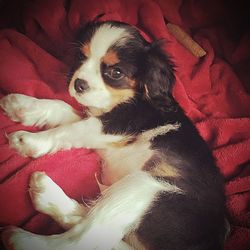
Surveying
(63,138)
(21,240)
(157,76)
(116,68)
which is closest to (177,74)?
(157,76)

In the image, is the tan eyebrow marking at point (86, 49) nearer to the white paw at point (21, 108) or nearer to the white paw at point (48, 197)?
the white paw at point (21, 108)

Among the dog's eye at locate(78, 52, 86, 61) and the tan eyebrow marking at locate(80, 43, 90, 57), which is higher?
the tan eyebrow marking at locate(80, 43, 90, 57)

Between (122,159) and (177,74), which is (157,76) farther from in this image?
(122,159)

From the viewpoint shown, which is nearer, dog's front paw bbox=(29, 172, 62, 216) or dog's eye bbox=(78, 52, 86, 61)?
dog's front paw bbox=(29, 172, 62, 216)

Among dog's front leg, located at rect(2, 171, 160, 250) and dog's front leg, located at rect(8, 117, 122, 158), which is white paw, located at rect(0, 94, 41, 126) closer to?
dog's front leg, located at rect(8, 117, 122, 158)

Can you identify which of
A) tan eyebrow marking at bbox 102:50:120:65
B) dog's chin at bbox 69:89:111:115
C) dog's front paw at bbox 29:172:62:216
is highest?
tan eyebrow marking at bbox 102:50:120:65

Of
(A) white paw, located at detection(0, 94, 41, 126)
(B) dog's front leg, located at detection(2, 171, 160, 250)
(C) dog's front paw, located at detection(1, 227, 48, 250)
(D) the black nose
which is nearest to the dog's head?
(D) the black nose

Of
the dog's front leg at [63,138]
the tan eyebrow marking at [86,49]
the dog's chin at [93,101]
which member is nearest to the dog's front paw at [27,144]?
the dog's front leg at [63,138]
